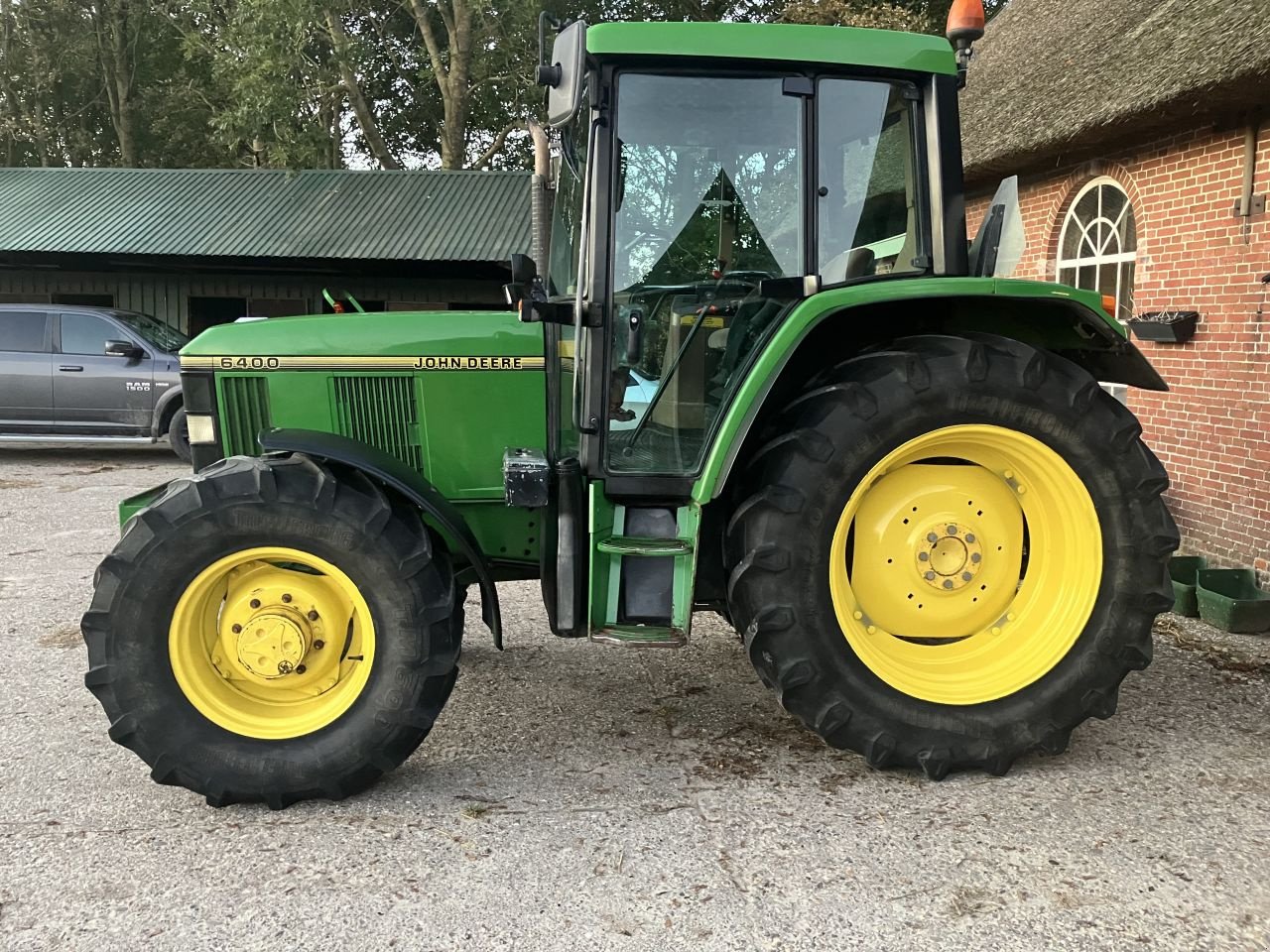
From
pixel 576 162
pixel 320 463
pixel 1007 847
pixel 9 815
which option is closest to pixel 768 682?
pixel 1007 847

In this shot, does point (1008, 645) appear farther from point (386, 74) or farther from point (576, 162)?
point (386, 74)

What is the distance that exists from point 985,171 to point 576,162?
231 inches

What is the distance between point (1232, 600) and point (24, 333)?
38.4ft

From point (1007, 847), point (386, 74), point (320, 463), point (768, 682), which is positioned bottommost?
point (1007, 847)

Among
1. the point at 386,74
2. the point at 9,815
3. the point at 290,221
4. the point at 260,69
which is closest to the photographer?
the point at 9,815

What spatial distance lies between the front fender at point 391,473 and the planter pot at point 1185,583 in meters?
3.73

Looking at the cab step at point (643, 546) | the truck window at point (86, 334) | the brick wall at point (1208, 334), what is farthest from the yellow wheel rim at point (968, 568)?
the truck window at point (86, 334)

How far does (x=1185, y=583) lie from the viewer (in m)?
5.38

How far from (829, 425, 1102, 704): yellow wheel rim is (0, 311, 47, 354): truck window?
10654mm

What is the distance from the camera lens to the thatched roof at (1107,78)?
5.45m

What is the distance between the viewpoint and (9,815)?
296 cm

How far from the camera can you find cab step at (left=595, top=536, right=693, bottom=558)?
3.08 m

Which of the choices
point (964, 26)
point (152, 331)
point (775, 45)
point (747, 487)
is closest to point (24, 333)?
point (152, 331)

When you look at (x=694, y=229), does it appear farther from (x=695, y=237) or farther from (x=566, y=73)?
(x=566, y=73)
